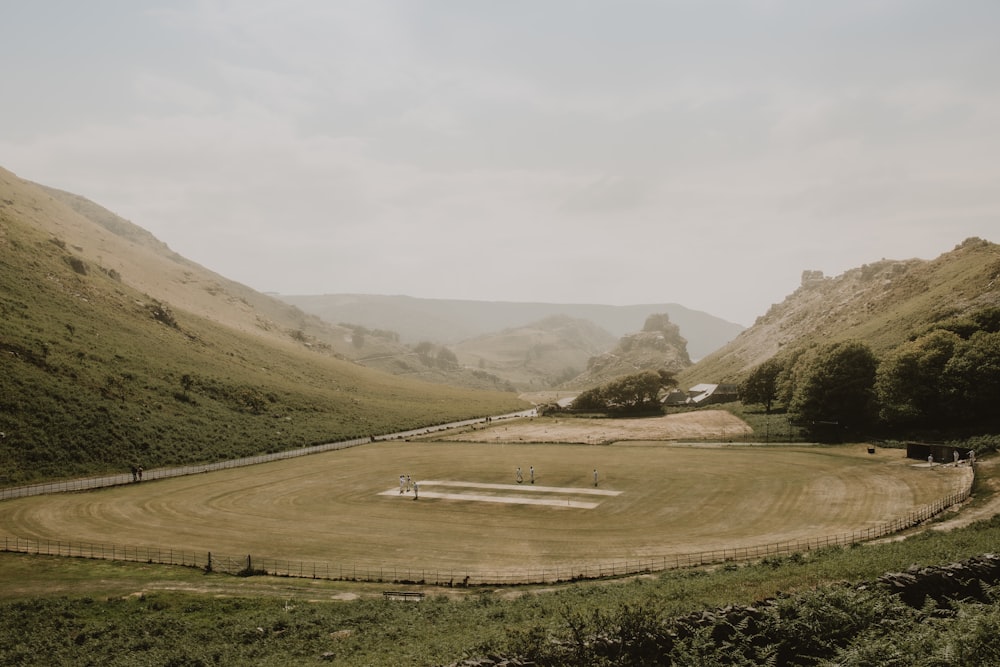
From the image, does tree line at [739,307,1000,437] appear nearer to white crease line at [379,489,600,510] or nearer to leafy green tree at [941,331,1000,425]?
leafy green tree at [941,331,1000,425]

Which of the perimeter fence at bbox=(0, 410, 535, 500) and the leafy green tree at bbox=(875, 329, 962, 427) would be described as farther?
the leafy green tree at bbox=(875, 329, 962, 427)

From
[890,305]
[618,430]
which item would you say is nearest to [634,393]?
[618,430]

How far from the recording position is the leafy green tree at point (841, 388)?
80875mm

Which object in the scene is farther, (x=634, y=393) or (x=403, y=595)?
(x=634, y=393)

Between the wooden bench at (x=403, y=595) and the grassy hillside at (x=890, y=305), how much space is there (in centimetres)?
8214

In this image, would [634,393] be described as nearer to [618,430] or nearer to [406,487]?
[618,430]

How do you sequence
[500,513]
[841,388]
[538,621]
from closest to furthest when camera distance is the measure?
[538,621] → [500,513] → [841,388]

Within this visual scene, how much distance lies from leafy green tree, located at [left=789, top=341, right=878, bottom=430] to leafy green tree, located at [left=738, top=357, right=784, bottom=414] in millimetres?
24319

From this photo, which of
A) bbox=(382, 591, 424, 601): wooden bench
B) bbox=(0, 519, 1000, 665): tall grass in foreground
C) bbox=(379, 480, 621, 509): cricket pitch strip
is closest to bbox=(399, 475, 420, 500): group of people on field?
bbox=(379, 480, 621, 509): cricket pitch strip

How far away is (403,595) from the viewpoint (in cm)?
3241

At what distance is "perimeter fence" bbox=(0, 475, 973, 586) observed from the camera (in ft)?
114

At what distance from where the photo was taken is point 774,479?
58250 millimetres

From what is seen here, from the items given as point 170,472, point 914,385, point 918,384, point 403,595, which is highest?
point 918,384

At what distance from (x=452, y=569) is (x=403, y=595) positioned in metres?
4.96
